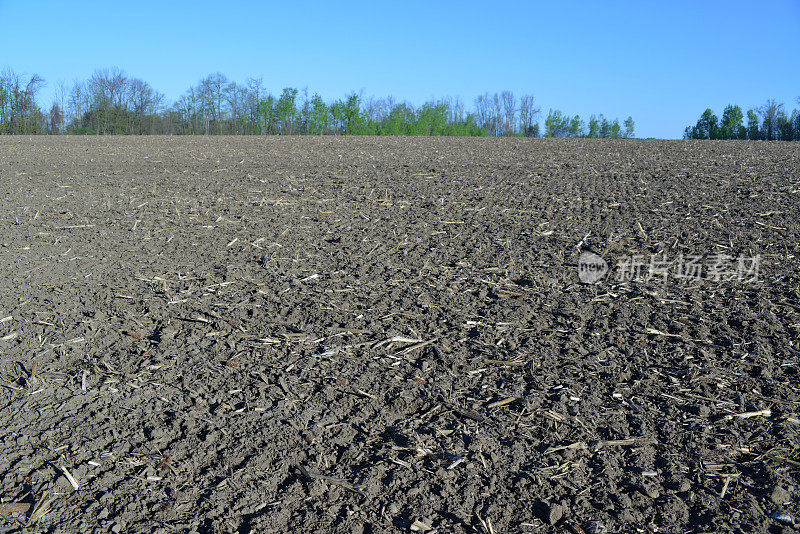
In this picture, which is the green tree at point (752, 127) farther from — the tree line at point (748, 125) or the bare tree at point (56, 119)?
the bare tree at point (56, 119)

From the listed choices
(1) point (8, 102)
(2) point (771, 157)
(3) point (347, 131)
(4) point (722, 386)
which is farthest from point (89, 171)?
(3) point (347, 131)

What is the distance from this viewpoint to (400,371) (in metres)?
3.49

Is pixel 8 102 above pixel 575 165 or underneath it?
above

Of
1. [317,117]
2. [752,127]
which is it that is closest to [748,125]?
[752,127]

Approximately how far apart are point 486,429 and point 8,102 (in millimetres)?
40651

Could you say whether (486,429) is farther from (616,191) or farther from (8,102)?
(8,102)

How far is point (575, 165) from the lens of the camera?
10492mm
